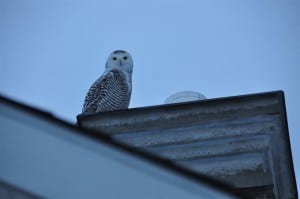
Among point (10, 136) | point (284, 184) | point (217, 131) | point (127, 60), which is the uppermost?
point (127, 60)

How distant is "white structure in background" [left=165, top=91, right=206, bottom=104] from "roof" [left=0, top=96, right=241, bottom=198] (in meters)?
3.43

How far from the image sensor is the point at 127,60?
14359 mm

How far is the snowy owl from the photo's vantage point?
11.1 m

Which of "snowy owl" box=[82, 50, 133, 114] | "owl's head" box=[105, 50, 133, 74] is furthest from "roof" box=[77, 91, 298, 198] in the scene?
"owl's head" box=[105, 50, 133, 74]

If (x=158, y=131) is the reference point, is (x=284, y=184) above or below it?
below

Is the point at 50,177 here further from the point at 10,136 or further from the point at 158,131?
the point at 158,131

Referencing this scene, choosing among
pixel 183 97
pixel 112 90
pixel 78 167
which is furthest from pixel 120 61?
pixel 78 167

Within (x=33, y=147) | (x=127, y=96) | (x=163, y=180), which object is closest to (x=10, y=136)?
(x=33, y=147)

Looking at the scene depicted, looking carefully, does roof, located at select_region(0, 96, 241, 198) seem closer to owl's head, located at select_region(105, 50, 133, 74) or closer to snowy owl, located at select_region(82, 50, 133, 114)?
snowy owl, located at select_region(82, 50, 133, 114)

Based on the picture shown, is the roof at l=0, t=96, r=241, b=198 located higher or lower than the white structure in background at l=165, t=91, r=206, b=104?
lower

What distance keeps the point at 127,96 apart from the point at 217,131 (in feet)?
22.5

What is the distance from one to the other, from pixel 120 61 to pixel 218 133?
8.95m

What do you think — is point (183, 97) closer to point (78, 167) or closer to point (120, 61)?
point (78, 167)

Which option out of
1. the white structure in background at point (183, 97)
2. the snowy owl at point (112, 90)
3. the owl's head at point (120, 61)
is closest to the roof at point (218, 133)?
the white structure in background at point (183, 97)
